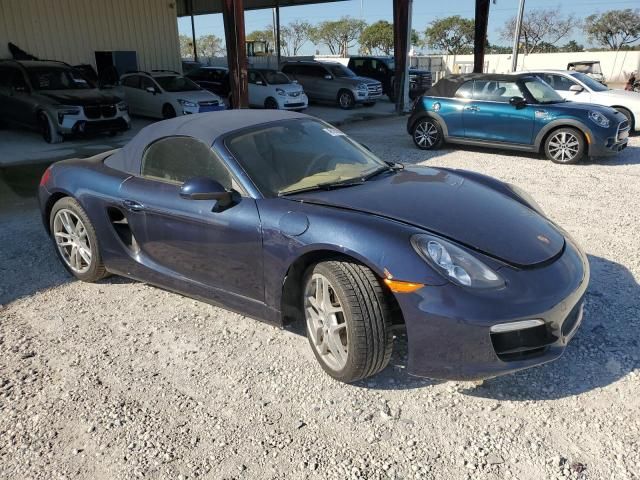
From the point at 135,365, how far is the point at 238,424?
914 millimetres

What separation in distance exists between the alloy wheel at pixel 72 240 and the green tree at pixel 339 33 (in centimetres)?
7877

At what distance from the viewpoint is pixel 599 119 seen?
8688 mm

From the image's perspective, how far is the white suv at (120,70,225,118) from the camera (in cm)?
1366

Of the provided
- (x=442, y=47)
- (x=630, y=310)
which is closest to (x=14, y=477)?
(x=630, y=310)

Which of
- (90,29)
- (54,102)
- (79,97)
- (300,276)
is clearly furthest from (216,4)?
(300,276)

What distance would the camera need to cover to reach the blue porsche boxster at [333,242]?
2.57 m

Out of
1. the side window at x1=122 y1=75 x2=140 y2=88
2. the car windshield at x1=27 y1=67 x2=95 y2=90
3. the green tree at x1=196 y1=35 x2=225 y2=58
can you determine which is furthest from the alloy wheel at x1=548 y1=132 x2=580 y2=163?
the green tree at x1=196 y1=35 x2=225 y2=58

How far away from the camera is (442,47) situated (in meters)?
69.2

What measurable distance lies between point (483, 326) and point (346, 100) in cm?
1710

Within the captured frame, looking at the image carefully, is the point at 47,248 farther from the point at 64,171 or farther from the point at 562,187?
the point at 562,187

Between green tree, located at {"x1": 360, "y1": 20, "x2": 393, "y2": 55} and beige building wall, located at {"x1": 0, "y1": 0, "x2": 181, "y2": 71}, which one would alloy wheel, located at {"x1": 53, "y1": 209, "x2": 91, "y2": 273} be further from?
green tree, located at {"x1": 360, "y1": 20, "x2": 393, "y2": 55}

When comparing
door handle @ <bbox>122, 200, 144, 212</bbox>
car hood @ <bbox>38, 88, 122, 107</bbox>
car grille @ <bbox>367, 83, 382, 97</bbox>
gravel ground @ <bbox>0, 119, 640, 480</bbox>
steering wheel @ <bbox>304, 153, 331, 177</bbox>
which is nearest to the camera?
gravel ground @ <bbox>0, 119, 640, 480</bbox>

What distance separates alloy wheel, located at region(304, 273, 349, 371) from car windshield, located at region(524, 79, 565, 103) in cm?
789

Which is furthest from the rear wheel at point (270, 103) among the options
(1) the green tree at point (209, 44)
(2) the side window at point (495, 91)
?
(1) the green tree at point (209, 44)
